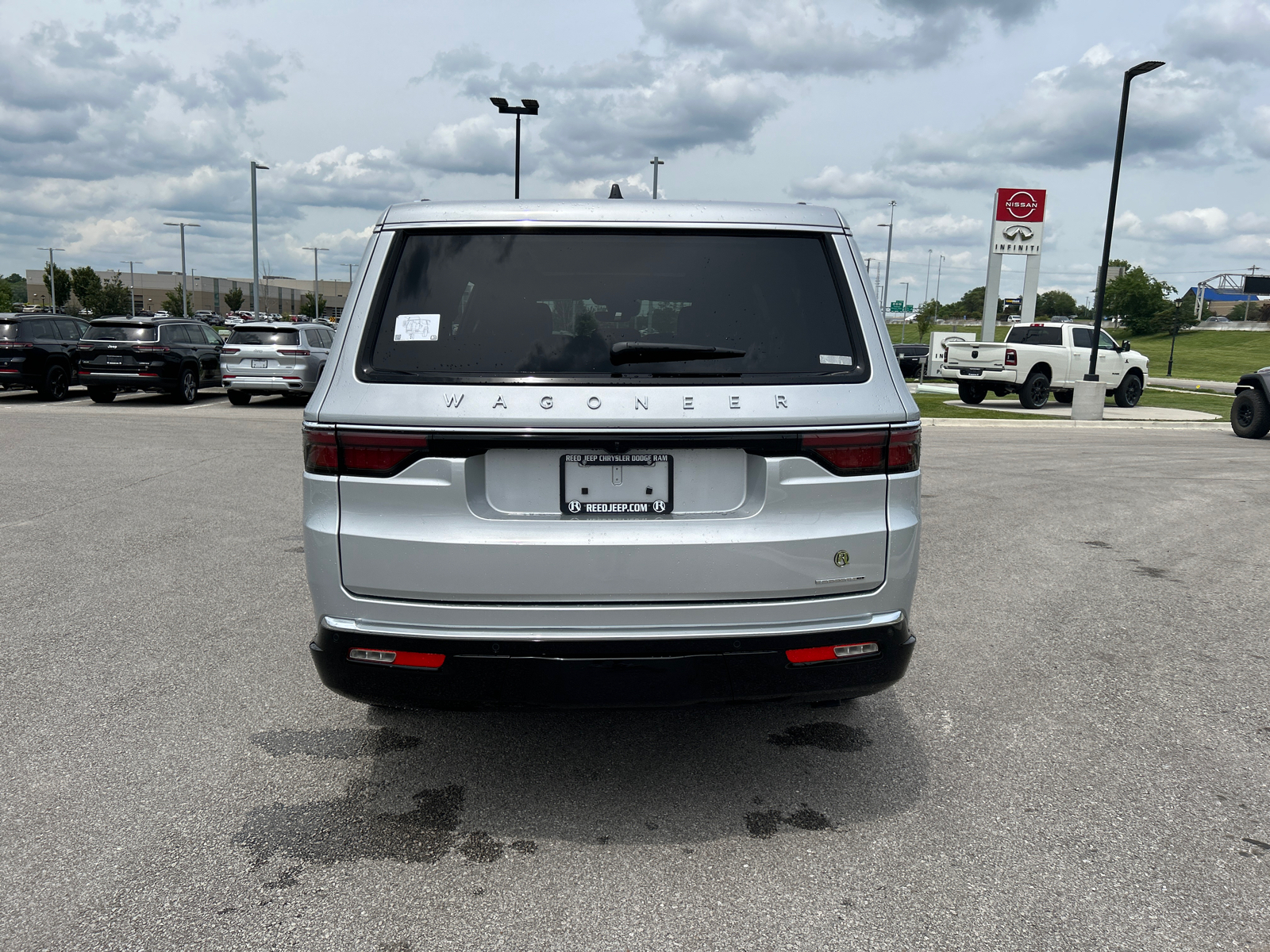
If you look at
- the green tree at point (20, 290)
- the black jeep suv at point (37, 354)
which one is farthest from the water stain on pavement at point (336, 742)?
the green tree at point (20, 290)

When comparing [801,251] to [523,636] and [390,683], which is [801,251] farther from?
[390,683]

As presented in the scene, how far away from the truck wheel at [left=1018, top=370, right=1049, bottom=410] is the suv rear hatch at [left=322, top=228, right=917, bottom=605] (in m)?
20.8

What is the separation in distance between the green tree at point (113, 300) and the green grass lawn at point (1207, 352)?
78.3m

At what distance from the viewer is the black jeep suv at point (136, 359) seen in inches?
757

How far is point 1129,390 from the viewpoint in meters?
23.6

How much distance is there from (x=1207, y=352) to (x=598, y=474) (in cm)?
7960

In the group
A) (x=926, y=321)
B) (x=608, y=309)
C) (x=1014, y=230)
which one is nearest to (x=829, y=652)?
(x=608, y=309)

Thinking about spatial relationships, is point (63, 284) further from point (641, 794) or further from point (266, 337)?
point (641, 794)

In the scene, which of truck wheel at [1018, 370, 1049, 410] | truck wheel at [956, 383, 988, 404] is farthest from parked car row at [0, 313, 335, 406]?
truck wheel at [1018, 370, 1049, 410]

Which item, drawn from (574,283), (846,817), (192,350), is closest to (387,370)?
(574,283)

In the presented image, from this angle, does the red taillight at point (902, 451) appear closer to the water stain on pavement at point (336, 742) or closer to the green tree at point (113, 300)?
the water stain on pavement at point (336, 742)

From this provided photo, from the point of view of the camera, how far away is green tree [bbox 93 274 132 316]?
341ft

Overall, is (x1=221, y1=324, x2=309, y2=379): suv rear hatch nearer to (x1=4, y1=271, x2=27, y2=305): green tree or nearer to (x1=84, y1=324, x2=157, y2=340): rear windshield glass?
(x1=84, y1=324, x2=157, y2=340): rear windshield glass

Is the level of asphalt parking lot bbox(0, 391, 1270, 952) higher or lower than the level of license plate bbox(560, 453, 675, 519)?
lower
